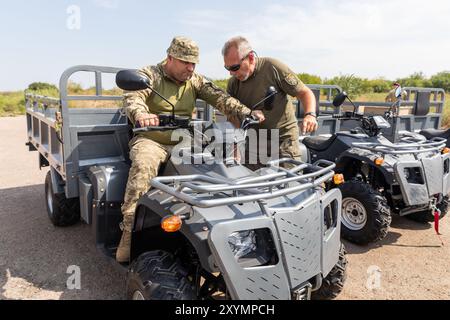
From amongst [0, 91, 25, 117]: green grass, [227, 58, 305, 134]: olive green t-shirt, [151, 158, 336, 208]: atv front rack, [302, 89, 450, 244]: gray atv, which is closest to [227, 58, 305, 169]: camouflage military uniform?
[227, 58, 305, 134]: olive green t-shirt

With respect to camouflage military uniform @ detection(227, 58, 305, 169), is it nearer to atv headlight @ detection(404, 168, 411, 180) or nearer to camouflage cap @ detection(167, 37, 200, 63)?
camouflage cap @ detection(167, 37, 200, 63)

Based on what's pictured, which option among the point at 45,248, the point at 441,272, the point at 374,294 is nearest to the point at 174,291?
the point at 374,294

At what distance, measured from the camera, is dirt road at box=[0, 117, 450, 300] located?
10.2ft

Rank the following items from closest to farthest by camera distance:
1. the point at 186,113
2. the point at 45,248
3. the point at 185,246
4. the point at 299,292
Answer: the point at 299,292 → the point at 185,246 → the point at 186,113 → the point at 45,248

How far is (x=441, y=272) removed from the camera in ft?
11.6

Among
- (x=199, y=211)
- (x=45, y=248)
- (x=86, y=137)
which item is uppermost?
(x=86, y=137)

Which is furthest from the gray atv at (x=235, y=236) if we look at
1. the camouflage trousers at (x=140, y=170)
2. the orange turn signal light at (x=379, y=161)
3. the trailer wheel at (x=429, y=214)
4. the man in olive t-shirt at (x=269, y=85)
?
the trailer wheel at (x=429, y=214)

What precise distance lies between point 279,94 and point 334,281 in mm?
1674

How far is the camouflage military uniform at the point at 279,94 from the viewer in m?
3.34

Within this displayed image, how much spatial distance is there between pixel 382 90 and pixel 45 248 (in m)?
36.8

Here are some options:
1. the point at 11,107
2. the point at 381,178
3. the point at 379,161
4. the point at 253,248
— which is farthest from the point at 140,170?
the point at 11,107

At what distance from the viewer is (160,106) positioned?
310cm
